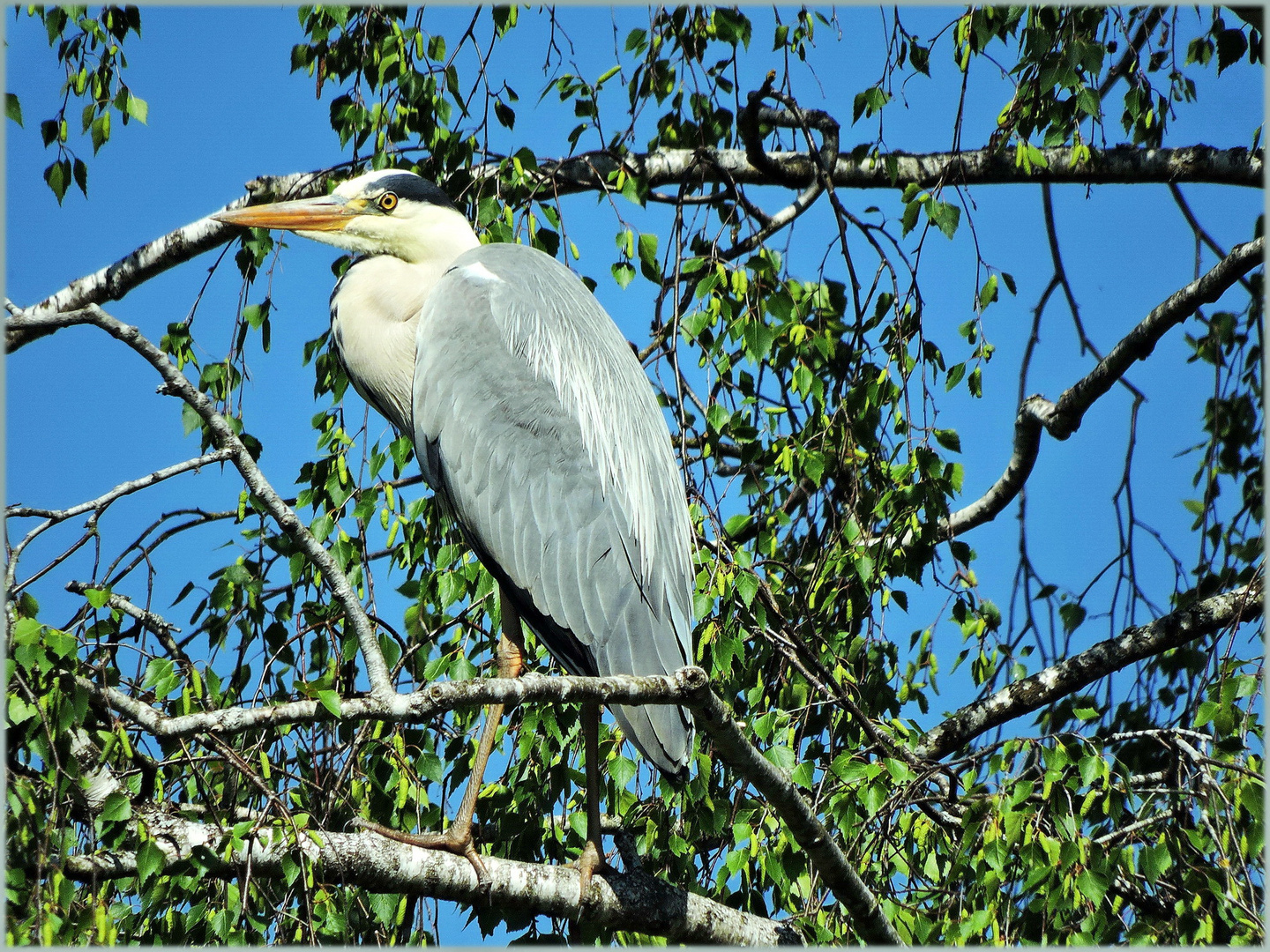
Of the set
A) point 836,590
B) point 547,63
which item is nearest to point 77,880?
point 836,590

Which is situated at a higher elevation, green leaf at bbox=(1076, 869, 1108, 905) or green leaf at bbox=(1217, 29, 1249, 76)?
green leaf at bbox=(1217, 29, 1249, 76)

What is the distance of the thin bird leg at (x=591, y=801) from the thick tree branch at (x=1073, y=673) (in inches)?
36.2

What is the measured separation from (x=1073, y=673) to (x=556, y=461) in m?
1.54

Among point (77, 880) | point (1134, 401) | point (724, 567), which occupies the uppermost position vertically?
point (1134, 401)

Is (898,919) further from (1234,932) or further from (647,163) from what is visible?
(647,163)

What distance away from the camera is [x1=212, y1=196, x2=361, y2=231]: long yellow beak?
2914 millimetres

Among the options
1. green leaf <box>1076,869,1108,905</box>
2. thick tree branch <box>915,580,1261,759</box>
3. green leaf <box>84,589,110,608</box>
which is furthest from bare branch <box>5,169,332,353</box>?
green leaf <box>1076,869,1108,905</box>

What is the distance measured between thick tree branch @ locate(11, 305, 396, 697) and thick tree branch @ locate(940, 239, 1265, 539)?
1464 mm

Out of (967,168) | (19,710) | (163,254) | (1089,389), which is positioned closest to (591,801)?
(19,710)

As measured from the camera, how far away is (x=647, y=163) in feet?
11.2

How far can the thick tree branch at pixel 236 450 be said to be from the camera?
1664mm

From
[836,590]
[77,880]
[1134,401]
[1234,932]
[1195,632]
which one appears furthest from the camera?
[1134,401]

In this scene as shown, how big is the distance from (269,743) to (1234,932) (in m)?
1.84

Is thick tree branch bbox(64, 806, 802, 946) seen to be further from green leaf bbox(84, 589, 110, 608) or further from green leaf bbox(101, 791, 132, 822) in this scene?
green leaf bbox(84, 589, 110, 608)
